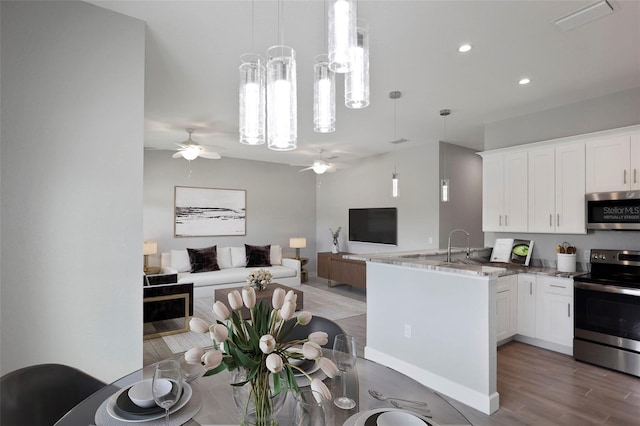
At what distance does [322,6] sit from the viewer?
210 cm

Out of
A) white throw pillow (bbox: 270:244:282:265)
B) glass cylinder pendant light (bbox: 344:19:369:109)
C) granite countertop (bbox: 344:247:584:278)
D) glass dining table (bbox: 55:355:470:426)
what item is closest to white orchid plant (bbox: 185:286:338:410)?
glass dining table (bbox: 55:355:470:426)

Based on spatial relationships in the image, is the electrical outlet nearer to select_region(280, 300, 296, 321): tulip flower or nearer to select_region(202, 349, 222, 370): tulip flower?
select_region(280, 300, 296, 321): tulip flower

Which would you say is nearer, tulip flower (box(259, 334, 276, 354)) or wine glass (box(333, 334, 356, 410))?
tulip flower (box(259, 334, 276, 354))

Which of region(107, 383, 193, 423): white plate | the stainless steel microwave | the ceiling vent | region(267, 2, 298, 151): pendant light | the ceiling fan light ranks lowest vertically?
region(107, 383, 193, 423): white plate

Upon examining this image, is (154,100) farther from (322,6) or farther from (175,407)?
(175,407)

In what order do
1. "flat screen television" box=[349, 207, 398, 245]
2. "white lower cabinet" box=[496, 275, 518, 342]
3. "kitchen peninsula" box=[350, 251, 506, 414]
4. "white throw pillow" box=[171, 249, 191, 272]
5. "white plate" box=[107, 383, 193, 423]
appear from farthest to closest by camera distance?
1. "flat screen television" box=[349, 207, 398, 245]
2. "white throw pillow" box=[171, 249, 191, 272]
3. "white lower cabinet" box=[496, 275, 518, 342]
4. "kitchen peninsula" box=[350, 251, 506, 414]
5. "white plate" box=[107, 383, 193, 423]

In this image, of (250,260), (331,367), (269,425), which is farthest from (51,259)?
(250,260)

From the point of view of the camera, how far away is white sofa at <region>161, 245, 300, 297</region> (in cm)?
580

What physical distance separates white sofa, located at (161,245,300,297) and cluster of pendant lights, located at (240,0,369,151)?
177 inches

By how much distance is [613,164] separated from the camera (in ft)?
11.0

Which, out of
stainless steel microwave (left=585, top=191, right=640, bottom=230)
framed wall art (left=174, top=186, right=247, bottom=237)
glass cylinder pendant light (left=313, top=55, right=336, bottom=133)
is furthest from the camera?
framed wall art (left=174, top=186, right=247, bottom=237)

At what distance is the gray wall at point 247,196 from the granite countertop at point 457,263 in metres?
4.41

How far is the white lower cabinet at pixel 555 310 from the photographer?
338cm

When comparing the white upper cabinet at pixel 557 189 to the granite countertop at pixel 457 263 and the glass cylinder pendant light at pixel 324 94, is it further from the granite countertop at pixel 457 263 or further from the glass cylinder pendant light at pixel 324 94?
the glass cylinder pendant light at pixel 324 94
